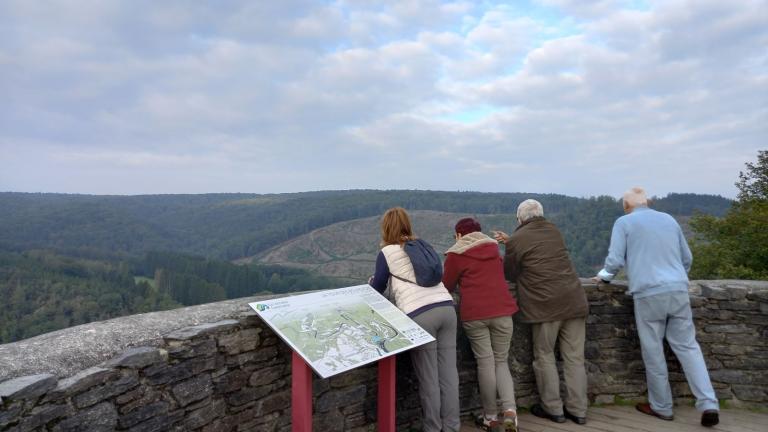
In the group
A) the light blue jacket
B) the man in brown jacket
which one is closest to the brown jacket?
the man in brown jacket

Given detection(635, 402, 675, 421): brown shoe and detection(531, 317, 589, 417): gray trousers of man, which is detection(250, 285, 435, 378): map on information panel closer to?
detection(531, 317, 589, 417): gray trousers of man

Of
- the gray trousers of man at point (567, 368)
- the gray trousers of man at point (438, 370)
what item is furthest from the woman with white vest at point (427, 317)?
the gray trousers of man at point (567, 368)

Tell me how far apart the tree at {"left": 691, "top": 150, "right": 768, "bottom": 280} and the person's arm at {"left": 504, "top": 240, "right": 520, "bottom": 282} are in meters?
18.7

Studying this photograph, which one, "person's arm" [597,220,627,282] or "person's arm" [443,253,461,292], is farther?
"person's arm" [597,220,627,282]

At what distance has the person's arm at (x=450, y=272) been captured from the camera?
3.56m

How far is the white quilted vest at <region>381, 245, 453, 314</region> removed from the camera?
10.8 feet

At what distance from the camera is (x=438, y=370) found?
340 cm

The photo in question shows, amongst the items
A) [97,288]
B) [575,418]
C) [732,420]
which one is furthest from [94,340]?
[97,288]

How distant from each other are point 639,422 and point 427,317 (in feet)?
6.87

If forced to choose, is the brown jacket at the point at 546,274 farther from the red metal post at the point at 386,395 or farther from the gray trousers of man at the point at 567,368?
the red metal post at the point at 386,395

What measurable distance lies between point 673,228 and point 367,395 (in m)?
2.61

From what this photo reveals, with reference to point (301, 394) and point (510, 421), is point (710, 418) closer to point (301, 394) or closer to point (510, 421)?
point (510, 421)

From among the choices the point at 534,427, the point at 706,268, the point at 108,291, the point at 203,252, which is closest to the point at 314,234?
the point at 203,252

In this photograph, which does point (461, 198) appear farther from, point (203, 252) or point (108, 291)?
point (108, 291)
